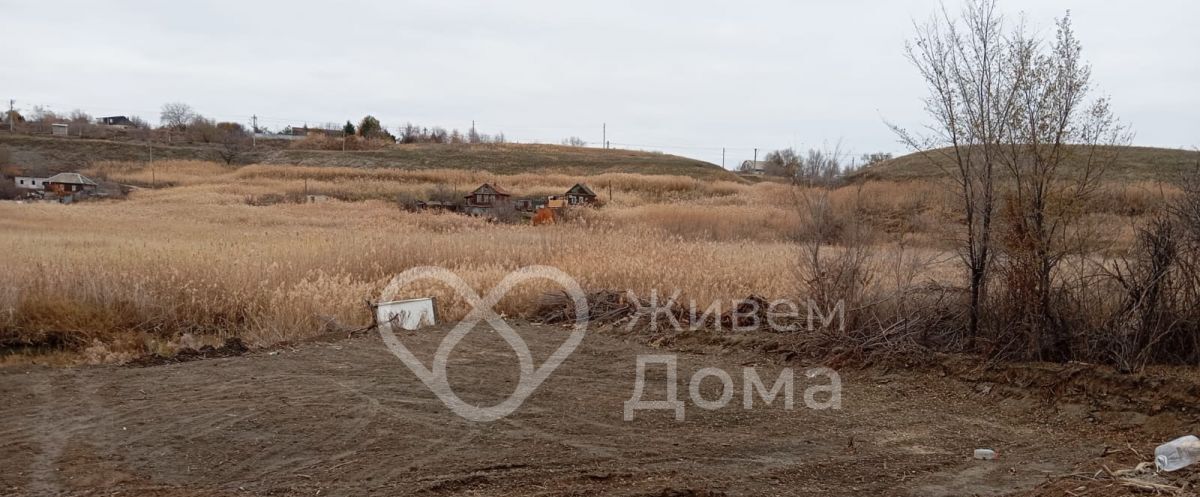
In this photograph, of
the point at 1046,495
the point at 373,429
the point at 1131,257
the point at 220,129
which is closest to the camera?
the point at 1046,495

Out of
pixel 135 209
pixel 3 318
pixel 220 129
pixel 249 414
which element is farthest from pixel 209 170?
pixel 249 414

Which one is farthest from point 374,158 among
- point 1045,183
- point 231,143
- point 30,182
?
point 1045,183

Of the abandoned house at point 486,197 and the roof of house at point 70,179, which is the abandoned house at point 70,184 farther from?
the abandoned house at point 486,197

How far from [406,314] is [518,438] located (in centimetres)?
436

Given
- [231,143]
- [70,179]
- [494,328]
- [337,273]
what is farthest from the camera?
[231,143]

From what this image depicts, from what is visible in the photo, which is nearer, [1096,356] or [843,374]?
[1096,356]

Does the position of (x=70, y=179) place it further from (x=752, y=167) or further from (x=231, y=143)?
(x=752, y=167)

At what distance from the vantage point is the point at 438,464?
4609mm

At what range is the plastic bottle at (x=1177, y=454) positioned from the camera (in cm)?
425

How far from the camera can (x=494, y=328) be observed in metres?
9.11

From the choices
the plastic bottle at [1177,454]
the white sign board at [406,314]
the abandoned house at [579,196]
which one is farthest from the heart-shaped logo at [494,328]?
→ the abandoned house at [579,196]

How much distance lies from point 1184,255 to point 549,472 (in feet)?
17.1

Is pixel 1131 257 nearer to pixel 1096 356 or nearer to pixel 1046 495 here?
pixel 1096 356

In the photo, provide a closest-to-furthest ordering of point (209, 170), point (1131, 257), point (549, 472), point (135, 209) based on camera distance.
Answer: point (549, 472)
point (1131, 257)
point (135, 209)
point (209, 170)
